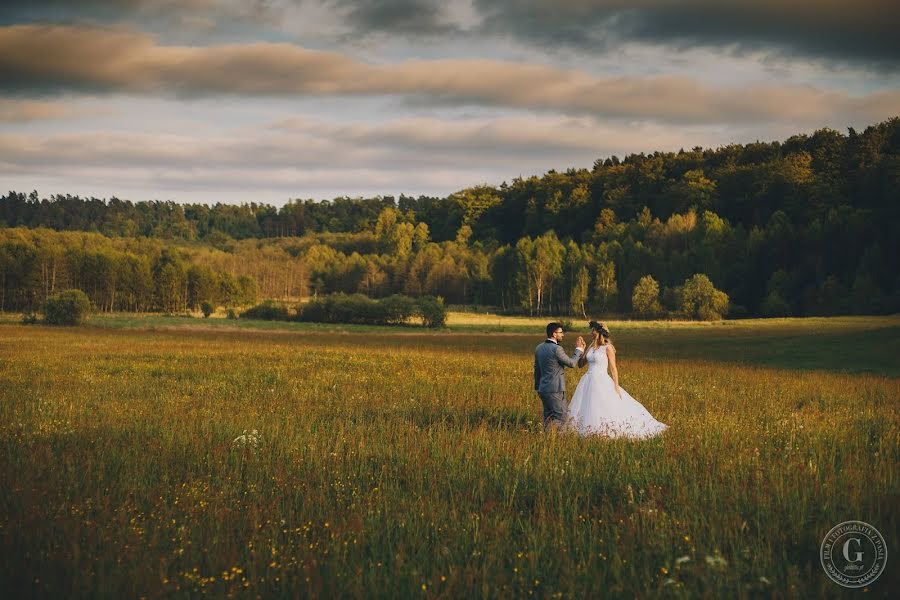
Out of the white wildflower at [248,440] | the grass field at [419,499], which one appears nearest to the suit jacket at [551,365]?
the grass field at [419,499]

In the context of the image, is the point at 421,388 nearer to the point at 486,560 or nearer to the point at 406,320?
the point at 486,560

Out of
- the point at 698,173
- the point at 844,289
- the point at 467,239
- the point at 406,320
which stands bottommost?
the point at 406,320

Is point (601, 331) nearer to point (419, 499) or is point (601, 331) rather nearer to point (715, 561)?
point (419, 499)

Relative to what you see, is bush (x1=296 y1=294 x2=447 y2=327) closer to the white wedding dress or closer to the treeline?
the treeline

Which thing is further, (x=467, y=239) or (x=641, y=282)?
(x=467, y=239)

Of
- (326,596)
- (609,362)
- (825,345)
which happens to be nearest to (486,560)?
(326,596)

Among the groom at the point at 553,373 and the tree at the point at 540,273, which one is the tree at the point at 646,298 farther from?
the groom at the point at 553,373

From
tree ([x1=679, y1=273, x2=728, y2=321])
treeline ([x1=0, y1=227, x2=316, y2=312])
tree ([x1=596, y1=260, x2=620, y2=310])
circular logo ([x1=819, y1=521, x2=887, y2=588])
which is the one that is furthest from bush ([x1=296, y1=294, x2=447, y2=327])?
circular logo ([x1=819, y1=521, x2=887, y2=588])

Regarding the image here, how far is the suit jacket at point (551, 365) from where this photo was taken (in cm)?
1281

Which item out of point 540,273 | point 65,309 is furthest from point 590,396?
point 540,273

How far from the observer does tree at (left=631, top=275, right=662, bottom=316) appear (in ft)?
341

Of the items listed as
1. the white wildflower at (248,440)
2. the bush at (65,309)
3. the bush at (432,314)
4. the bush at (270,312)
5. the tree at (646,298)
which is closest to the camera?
the white wildflower at (248,440)

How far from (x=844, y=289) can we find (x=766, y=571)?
97.1 m

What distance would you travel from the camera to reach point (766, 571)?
611 centimetres
